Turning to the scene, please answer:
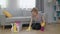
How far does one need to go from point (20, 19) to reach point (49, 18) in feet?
5.19

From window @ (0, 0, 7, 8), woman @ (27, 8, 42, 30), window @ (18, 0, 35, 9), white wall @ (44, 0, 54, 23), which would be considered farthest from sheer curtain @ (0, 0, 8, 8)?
white wall @ (44, 0, 54, 23)

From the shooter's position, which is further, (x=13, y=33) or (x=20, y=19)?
(x=20, y=19)

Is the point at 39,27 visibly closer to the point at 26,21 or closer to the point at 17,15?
the point at 26,21

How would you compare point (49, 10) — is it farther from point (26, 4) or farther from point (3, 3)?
point (3, 3)

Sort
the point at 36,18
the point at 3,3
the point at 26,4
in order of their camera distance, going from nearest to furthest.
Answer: the point at 36,18
the point at 3,3
the point at 26,4

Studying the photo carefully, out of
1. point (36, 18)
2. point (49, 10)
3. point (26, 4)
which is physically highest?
point (26, 4)

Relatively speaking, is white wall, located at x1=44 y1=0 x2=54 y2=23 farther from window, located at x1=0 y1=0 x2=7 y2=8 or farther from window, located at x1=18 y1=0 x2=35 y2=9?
window, located at x1=0 y1=0 x2=7 y2=8

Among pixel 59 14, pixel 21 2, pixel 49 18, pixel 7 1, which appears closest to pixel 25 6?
pixel 21 2

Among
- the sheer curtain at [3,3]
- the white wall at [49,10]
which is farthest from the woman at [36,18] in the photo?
the sheer curtain at [3,3]

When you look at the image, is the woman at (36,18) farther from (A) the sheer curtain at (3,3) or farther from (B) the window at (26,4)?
(A) the sheer curtain at (3,3)

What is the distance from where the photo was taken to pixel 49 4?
6.05m

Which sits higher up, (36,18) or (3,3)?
(3,3)

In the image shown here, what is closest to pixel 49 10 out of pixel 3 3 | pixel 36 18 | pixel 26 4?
pixel 26 4

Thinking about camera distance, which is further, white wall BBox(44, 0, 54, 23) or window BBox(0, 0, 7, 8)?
white wall BBox(44, 0, 54, 23)
